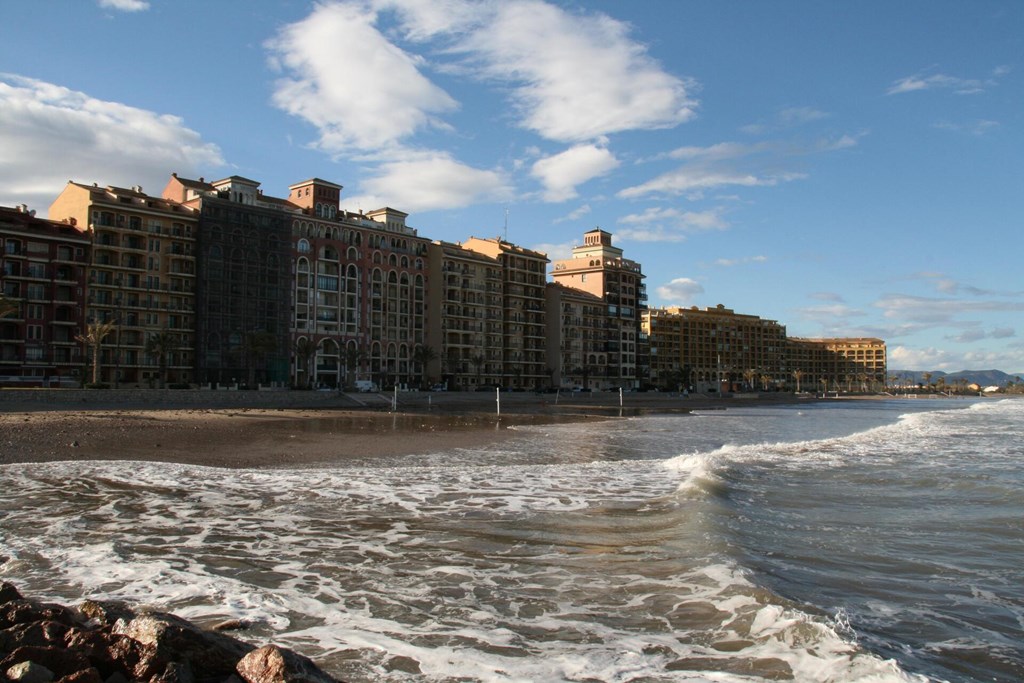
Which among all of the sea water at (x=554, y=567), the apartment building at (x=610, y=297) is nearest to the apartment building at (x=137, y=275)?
the sea water at (x=554, y=567)

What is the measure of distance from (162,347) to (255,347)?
30.0ft

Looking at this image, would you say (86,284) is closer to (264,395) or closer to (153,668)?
(264,395)

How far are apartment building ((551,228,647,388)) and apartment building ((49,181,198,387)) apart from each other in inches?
2909

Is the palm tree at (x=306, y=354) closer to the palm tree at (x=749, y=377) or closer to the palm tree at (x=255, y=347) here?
the palm tree at (x=255, y=347)

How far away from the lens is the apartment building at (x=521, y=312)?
12306cm

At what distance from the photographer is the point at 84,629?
20.5 ft

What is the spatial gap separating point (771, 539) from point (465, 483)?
8.20m

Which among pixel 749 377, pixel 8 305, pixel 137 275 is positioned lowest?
pixel 749 377

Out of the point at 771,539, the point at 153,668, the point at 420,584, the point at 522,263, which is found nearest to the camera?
the point at 153,668

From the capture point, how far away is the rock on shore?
5.35 meters

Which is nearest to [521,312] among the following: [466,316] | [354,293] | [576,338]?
[466,316]

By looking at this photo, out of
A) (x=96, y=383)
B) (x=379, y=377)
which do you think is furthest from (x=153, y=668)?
(x=379, y=377)

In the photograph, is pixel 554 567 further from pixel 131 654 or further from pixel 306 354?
pixel 306 354

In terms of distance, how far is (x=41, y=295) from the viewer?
7219 cm
